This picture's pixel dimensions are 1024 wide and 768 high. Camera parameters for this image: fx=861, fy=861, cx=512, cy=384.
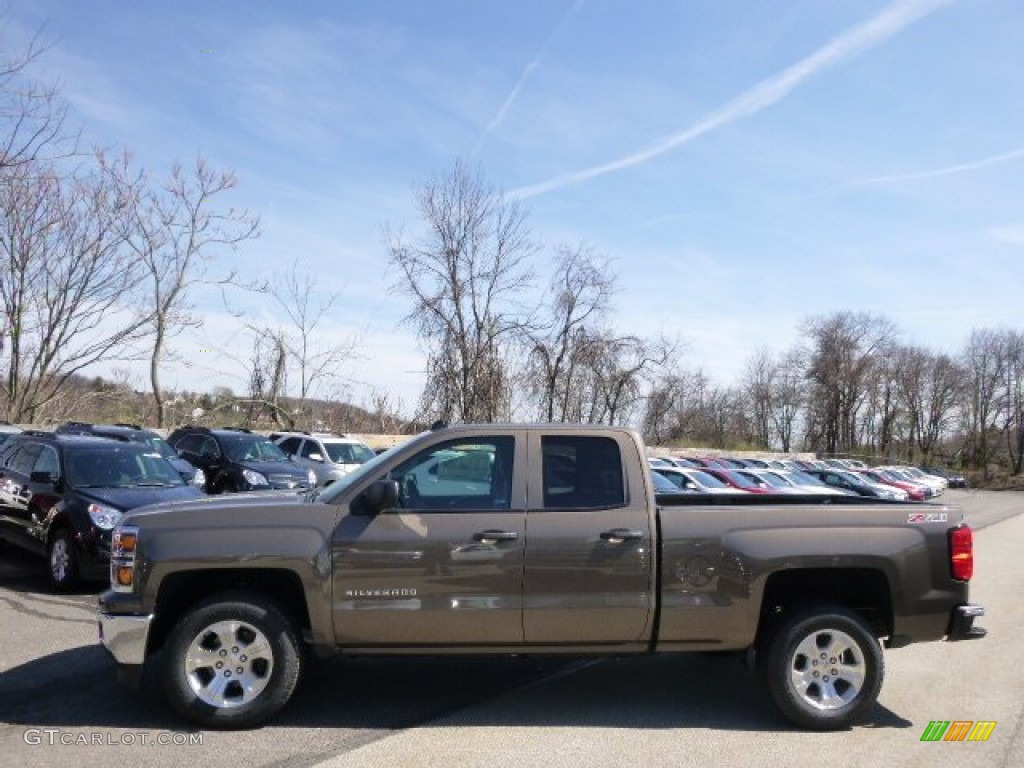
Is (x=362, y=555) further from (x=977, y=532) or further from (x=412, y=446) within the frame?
(x=977, y=532)

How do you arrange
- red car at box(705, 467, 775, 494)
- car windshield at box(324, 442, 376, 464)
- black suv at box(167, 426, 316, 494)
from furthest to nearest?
red car at box(705, 467, 775, 494) → car windshield at box(324, 442, 376, 464) → black suv at box(167, 426, 316, 494)

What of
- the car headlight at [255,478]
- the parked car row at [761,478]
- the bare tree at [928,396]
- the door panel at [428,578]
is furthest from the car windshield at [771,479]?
the bare tree at [928,396]

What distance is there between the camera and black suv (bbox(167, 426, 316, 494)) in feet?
56.1

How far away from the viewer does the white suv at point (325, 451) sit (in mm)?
20328

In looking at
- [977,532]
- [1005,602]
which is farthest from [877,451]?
[1005,602]

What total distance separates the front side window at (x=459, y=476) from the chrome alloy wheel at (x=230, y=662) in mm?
1220

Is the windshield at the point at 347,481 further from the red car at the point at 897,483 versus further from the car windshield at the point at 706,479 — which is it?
the red car at the point at 897,483

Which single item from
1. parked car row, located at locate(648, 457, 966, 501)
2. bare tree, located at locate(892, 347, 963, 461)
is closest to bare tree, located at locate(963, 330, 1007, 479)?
bare tree, located at locate(892, 347, 963, 461)

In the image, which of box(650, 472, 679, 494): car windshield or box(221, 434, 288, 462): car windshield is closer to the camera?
box(650, 472, 679, 494): car windshield

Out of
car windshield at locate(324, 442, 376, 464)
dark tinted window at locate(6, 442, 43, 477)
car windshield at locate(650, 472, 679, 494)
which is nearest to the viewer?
car windshield at locate(650, 472, 679, 494)

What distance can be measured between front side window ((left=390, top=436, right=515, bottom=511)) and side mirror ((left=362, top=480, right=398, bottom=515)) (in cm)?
19

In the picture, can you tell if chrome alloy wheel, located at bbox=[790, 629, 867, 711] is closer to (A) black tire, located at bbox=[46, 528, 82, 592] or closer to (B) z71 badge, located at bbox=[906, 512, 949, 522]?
(B) z71 badge, located at bbox=[906, 512, 949, 522]

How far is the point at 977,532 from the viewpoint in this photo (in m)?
24.8

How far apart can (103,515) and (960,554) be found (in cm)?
801
